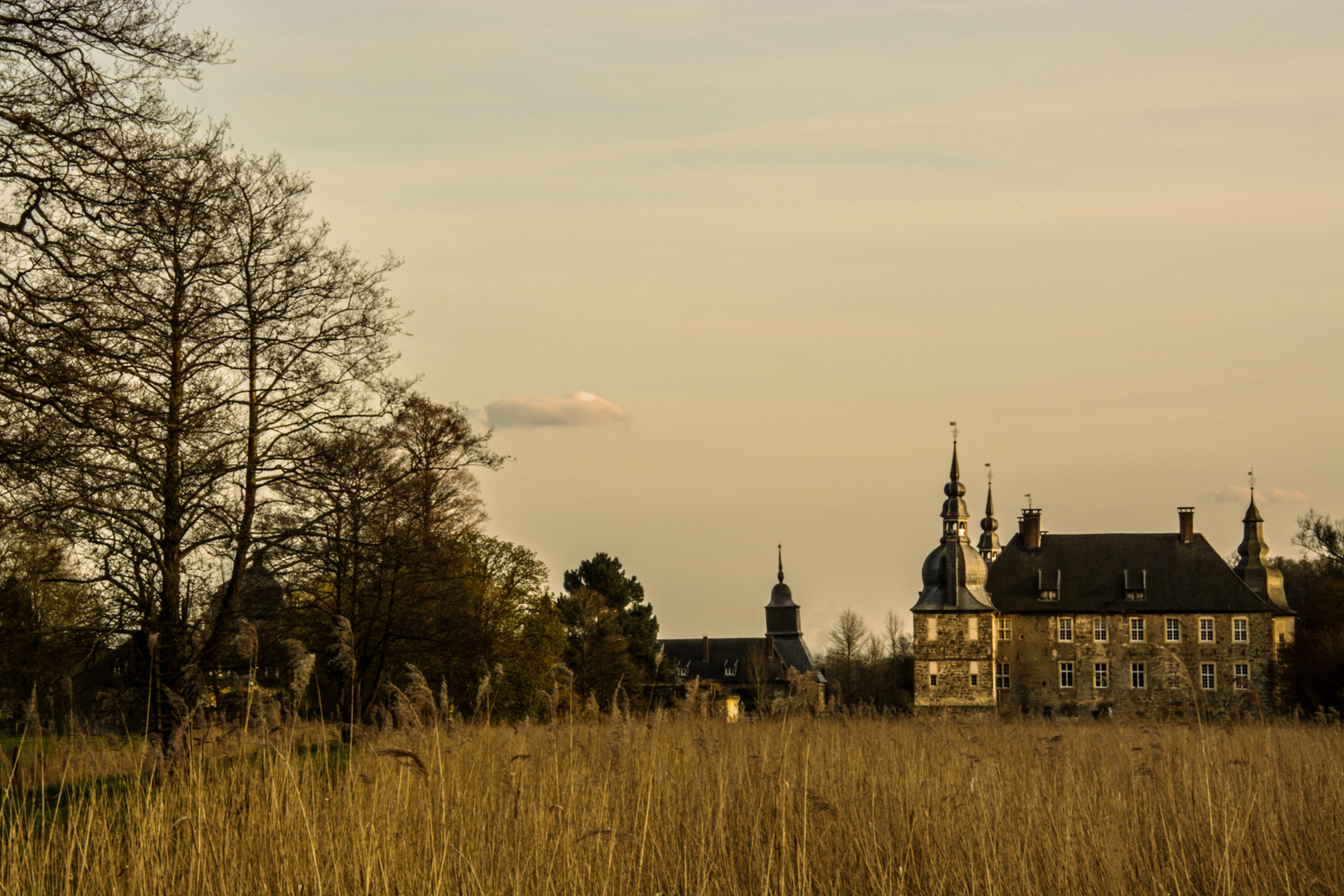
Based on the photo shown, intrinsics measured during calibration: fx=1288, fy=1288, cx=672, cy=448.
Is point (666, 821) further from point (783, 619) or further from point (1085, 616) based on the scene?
point (783, 619)

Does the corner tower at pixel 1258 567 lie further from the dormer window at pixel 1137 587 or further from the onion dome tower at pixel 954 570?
the onion dome tower at pixel 954 570

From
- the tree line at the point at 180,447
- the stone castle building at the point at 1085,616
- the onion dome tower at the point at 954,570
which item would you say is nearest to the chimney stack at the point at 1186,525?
the stone castle building at the point at 1085,616

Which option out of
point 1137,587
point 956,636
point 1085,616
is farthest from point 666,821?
point 1137,587

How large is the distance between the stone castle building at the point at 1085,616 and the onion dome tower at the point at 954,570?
0.05 m

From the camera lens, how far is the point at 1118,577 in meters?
57.5

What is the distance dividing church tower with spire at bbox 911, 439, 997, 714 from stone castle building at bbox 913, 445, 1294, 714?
5 centimetres

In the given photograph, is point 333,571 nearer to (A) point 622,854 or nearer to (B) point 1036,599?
(A) point 622,854

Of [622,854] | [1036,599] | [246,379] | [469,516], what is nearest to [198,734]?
[622,854]

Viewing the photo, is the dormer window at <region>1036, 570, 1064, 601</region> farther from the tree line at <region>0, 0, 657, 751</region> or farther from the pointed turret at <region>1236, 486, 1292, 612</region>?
the tree line at <region>0, 0, 657, 751</region>

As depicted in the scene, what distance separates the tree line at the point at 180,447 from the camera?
8492mm

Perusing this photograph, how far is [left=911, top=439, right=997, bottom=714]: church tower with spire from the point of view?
56875 millimetres

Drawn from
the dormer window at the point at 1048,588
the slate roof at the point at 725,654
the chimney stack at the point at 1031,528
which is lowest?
the slate roof at the point at 725,654

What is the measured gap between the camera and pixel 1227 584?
184 ft

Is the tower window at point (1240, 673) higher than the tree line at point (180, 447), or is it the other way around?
the tree line at point (180, 447)
